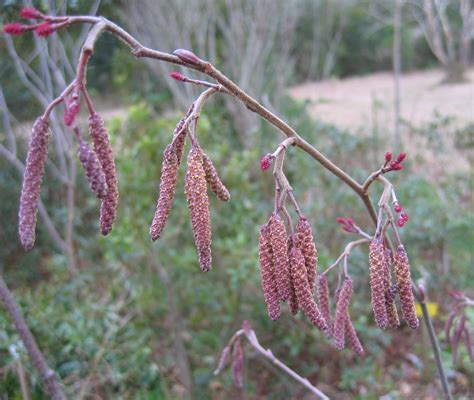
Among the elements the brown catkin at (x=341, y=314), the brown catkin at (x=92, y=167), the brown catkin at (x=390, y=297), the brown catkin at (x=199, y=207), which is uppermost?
the brown catkin at (x=92, y=167)

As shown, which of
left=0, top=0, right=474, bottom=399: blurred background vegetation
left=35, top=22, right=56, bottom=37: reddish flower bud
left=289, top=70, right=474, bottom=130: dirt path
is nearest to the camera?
left=35, top=22, right=56, bottom=37: reddish flower bud

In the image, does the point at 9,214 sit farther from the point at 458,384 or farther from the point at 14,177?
the point at 458,384

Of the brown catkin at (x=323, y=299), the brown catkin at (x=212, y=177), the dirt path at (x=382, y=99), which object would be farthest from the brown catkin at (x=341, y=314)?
the dirt path at (x=382, y=99)

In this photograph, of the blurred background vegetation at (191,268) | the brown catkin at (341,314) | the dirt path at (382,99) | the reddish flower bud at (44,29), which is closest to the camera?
the reddish flower bud at (44,29)

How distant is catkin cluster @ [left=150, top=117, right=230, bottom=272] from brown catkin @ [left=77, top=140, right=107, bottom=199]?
144mm

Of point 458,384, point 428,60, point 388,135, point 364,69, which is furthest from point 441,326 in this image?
point 428,60

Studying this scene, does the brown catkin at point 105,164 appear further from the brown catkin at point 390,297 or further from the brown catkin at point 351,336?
the brown catkin at point 351,336

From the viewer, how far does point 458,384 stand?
337 cm

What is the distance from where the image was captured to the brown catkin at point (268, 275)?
91cm

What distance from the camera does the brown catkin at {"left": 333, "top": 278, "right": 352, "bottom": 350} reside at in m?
1.14

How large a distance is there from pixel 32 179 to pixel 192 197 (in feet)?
0.77

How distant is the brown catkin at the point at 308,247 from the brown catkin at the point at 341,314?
22 centimetres

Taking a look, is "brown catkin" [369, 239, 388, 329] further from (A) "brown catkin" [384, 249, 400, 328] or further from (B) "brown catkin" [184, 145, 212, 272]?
(B) "brown catkin" [184, 145, 212, 272]

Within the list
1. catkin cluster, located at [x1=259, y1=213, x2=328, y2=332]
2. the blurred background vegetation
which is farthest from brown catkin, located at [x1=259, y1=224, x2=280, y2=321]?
the blurred background vegetation
